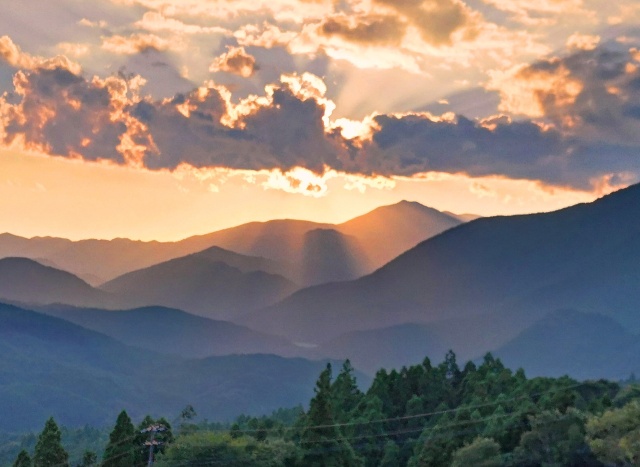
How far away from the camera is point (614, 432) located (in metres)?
71.8

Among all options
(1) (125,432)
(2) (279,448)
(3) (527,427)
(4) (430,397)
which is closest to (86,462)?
(1) (125,432)

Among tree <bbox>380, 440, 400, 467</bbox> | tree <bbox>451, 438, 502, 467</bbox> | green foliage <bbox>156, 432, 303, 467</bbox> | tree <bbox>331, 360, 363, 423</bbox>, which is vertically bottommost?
tree <bbox>380, 440, 400, 467</bbox>

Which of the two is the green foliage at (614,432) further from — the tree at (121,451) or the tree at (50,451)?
the tree at (50,451)

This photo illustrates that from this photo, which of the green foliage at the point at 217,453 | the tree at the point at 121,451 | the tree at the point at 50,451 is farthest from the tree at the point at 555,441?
the tree at the point at 50,451

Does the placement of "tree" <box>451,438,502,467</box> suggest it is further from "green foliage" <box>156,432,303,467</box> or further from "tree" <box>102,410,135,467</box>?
"tree" <box>102,410,135,467</box>

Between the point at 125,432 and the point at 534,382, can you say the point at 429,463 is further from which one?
the point at 125,432

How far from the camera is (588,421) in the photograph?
75.9 meters

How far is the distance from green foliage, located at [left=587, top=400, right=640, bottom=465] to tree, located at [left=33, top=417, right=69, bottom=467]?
4659 cm

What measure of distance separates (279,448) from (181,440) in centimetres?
881

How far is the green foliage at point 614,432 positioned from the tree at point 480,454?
830 cm

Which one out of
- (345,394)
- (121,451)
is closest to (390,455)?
(345,394)

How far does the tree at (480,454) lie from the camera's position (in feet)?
254

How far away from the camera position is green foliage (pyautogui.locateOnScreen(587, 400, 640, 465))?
70188 millimetres

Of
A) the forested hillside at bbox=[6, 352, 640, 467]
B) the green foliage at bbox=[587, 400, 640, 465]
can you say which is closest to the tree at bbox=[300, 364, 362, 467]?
the forested hillside at bbox=[6, 352, 640, 467]
